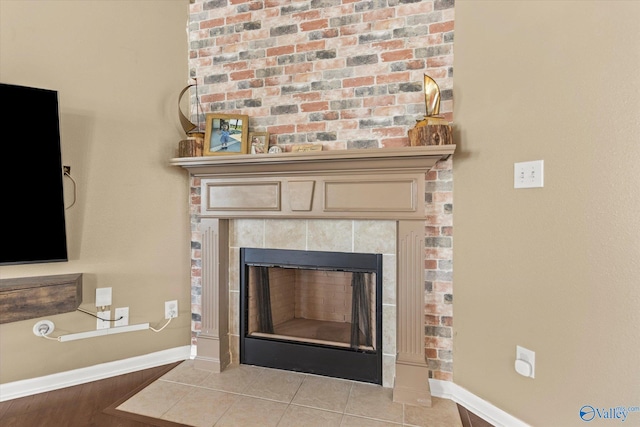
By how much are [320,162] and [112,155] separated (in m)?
1.46

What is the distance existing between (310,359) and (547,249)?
1.60 meters

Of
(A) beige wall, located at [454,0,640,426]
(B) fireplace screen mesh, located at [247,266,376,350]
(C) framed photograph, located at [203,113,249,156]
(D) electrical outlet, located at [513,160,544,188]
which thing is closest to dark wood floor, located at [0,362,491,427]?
(A) beige wall, located at [454,0,640,426]

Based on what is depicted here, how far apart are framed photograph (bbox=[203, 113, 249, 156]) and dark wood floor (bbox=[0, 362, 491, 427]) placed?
168 centimetres

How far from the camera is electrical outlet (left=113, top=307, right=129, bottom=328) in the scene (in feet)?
7.19

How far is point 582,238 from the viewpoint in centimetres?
136

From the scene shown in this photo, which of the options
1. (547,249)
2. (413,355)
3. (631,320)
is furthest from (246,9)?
(631,320)

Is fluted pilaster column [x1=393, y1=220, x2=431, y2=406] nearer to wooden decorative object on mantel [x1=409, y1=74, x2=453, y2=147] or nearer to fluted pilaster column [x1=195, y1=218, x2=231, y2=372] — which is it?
wooden decorative object on mantel [x1=409, y1=74, x2=453, y2=147]

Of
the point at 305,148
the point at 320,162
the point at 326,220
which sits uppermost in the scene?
the point at 305,148

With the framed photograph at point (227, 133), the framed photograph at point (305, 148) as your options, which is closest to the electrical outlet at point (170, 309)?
the framed photograph at point (227, 133)

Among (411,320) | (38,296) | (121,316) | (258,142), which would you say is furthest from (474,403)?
(38,296)

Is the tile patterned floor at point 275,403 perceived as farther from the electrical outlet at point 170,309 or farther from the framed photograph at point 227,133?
the framed photograph at point 227,133

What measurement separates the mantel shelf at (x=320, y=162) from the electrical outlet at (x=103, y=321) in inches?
44.9

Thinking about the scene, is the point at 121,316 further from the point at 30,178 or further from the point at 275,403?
the point at 275,403

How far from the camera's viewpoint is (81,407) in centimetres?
183
